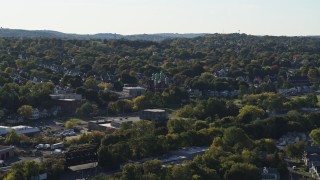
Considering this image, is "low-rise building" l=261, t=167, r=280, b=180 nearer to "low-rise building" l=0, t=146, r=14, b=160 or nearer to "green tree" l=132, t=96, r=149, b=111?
"low-rise building" l=0, t=146, r=14, b=160

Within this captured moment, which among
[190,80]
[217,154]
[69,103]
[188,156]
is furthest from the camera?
[190,80]

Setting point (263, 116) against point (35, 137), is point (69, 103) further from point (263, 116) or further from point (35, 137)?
point (263, 116)

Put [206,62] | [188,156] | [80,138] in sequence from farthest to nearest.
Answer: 1. [206,62]
2. [80,138]
3. [188,156]

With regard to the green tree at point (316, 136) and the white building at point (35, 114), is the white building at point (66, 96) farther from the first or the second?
the green tree at point (316, 136)

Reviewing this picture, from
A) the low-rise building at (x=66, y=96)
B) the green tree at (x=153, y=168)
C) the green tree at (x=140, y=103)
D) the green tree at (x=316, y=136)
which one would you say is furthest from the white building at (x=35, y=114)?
the green tree at (x=153, y=168)

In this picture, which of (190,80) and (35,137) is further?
(190,80)

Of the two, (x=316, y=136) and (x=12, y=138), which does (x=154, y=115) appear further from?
(x=316, y=136)

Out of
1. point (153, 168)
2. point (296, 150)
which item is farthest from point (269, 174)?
point (296, 150)

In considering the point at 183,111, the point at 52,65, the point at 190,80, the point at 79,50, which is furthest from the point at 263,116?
the point at 79,50
